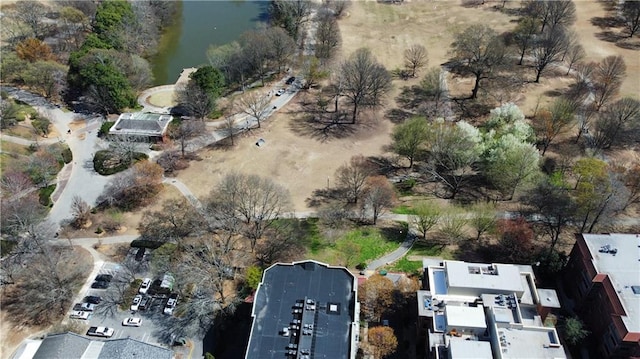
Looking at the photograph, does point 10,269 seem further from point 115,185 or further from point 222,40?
point 222,40

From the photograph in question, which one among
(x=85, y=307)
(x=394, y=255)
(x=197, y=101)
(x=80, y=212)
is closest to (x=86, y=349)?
(x=85, y=307)

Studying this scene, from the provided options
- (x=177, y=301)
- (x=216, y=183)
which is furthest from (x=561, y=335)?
(x=216, y=183)

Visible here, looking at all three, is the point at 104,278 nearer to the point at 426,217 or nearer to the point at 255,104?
the point at 255,104

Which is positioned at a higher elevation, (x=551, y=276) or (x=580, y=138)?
(x=580, y=138)

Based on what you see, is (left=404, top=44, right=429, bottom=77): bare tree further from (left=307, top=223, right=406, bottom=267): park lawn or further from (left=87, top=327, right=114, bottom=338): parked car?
(left=87, top=327, right=114, bottom=338): parked car

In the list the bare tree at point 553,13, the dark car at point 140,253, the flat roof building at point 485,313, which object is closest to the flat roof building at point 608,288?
the flat roof building at point 485,313

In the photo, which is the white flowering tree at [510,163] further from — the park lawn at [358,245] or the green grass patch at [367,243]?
the green grass patch at [367,243]
